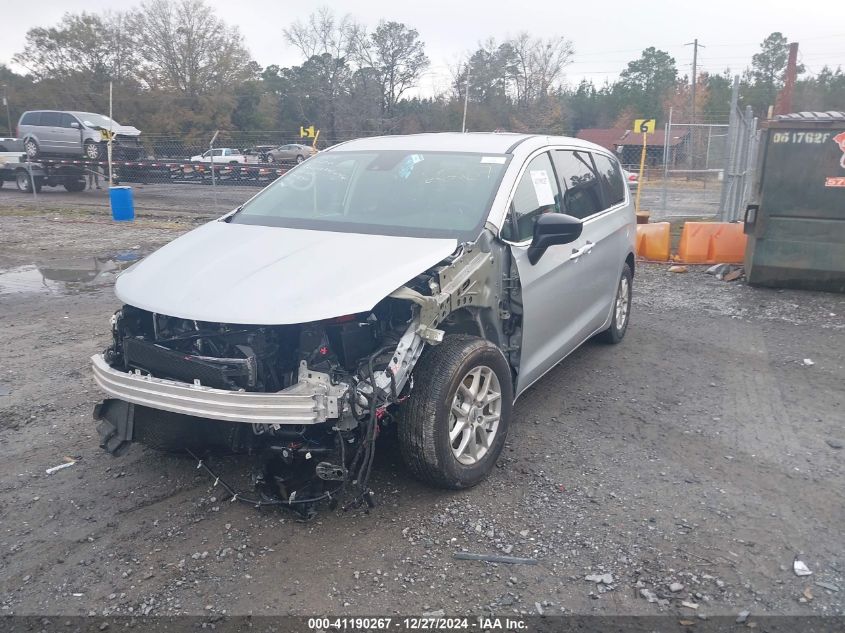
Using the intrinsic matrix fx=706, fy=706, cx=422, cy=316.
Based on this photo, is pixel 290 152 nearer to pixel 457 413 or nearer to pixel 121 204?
pixel 121 204

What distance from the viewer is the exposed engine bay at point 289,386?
3.18 meters

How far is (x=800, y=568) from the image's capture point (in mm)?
3168

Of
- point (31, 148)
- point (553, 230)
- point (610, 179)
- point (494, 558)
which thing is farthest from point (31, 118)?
point (494, 558)

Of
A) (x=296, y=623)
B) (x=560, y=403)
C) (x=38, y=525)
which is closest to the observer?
(x=296, y=623)

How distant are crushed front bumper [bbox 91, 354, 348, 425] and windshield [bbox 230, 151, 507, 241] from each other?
1.29 metres

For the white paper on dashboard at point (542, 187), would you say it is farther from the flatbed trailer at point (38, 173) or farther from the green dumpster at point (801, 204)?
the flatbed trailer at point (38, 173)

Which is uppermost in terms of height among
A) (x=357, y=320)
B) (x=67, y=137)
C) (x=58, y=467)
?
(x=67, y=137)

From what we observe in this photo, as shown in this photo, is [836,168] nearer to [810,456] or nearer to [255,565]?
[810,456]

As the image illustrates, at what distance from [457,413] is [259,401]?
3.55 ft

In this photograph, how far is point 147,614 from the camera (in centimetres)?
286

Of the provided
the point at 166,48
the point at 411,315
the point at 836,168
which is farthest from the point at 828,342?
the point at 166,48

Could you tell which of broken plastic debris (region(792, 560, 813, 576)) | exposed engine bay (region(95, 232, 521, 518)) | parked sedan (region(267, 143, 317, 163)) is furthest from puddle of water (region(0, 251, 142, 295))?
parked sedan (region(267, 143, 317, 163))

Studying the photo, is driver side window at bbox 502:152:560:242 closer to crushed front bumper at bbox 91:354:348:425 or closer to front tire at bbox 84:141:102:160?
crushed front bumper at bbox 91:354:348:425

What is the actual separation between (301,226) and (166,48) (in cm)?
5180
